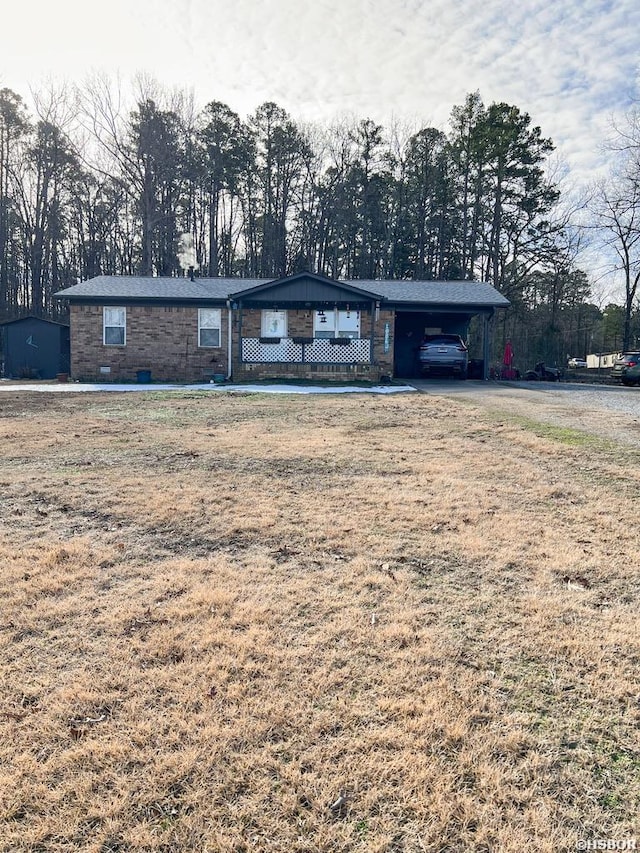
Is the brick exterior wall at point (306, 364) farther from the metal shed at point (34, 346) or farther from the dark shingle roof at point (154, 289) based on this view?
the metal shed at point (34, 346)

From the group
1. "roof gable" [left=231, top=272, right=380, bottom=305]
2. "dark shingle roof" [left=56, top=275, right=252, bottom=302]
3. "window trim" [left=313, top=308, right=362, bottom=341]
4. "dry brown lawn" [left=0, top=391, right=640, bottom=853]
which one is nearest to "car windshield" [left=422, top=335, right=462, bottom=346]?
"window trim" [left=313, top=308, right=362, bottom=341]

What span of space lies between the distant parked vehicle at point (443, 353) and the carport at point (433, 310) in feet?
3.59

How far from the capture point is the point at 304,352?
54.9ft

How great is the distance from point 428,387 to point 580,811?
13.6 m

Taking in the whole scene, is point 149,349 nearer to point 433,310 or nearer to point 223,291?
point 223,291

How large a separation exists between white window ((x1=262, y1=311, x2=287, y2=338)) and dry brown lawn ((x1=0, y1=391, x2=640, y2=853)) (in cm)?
1245

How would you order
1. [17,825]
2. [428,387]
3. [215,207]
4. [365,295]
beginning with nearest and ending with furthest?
1. [17,825]
2. [428,387]
3. [365,295]
4. [215,207]

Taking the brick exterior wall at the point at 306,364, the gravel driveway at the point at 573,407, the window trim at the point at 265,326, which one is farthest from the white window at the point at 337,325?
the gravel driveway at the point at 573,407

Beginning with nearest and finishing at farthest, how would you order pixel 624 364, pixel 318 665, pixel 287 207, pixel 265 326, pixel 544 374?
pixel 318 665 < pixel 265 326 < pixel 624 364 < pixel 544 374 < pixel 287 207

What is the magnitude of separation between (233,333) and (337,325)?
139 inches

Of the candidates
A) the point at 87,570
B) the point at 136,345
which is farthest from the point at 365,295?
the point at 87,570

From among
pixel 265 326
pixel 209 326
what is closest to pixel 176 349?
pixel 209 326

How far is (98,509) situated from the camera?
4137 mm

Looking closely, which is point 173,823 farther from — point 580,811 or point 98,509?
point 98,509
